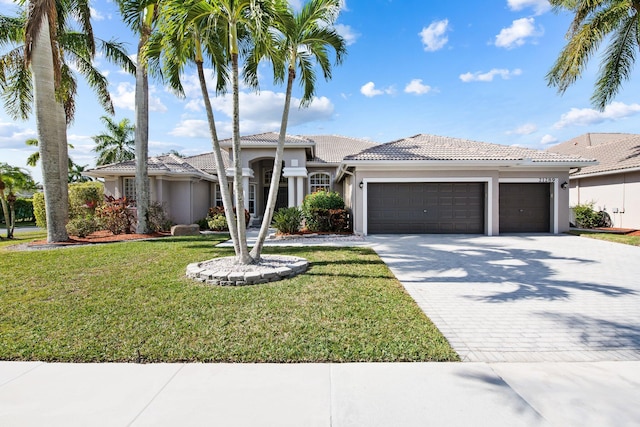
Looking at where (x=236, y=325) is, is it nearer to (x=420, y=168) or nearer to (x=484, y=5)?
(x=420, y=168)

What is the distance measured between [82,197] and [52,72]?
7.88 meters

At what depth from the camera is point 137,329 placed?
4.22 m

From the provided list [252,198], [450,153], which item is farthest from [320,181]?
[450,153]

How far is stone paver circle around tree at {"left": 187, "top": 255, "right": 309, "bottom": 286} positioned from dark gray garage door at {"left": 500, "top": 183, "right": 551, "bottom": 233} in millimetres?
11450

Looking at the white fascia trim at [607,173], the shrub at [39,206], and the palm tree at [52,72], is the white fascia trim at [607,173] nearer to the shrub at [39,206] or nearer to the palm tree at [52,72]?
the palm tree at [52,72]

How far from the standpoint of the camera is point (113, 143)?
3073cm

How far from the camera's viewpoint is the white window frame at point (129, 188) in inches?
660

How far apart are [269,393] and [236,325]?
157 cm

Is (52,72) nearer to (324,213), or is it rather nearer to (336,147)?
(324,213)

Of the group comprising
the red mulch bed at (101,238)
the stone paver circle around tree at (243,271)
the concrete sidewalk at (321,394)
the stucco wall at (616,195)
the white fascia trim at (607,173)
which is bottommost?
the concrete sidewalk at (321,394)

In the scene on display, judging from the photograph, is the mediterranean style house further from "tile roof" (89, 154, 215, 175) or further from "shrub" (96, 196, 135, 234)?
"shrub" (96, 196, 135, 234)

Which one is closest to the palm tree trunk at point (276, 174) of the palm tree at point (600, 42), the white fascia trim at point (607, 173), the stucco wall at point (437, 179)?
the stucco wall at point (437, 179)

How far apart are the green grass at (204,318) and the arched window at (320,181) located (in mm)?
12424

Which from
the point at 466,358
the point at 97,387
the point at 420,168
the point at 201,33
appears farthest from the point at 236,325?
the point at 420,168
